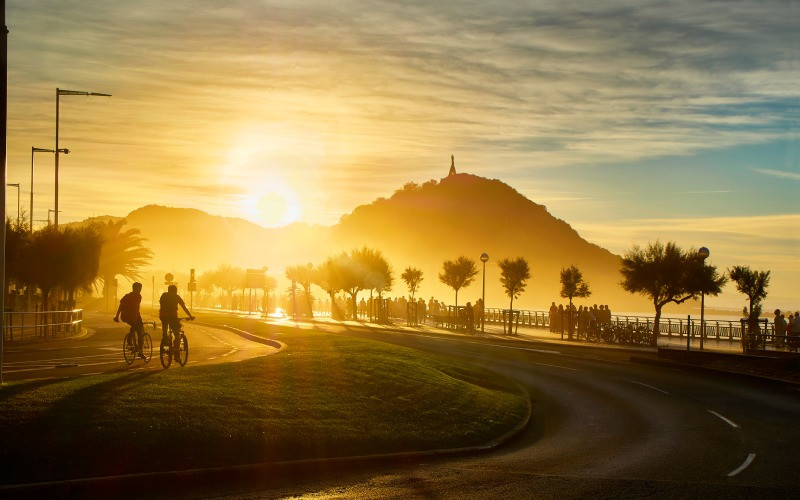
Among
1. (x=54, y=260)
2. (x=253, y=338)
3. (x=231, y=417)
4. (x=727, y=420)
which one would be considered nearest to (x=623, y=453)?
(x=727, y=420)

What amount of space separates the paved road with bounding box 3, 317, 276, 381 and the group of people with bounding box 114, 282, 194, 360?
2.93 feet

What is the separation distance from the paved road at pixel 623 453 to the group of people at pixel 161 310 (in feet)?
30.4

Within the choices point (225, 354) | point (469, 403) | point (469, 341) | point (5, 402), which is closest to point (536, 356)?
A: point (469, 341)

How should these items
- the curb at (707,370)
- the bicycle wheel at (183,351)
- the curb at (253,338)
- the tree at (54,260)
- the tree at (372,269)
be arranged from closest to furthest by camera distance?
the bicycle wheel at (183,351)
the curb at (707,370)
the curb at (253,338)
the tree at (54,260)
the tree at (372,269)

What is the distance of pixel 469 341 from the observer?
47.0 meters

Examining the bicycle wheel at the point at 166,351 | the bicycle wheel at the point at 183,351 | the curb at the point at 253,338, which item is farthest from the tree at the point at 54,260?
the bicycle wheel at the point at 166,351

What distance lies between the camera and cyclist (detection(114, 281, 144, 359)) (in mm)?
21781

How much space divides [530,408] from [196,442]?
10.5 metres

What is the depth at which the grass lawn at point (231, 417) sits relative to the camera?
1138 centimetres

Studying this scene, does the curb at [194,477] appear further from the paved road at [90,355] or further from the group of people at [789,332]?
the group of people at [789,332]

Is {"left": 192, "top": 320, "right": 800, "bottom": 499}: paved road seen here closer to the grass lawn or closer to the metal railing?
the grass lawn

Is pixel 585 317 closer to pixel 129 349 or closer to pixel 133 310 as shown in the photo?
pixel 129 349

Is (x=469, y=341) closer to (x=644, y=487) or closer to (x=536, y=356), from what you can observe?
(x=536, y=356)

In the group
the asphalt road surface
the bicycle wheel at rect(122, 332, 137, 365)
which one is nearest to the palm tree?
the asphalt road surface
